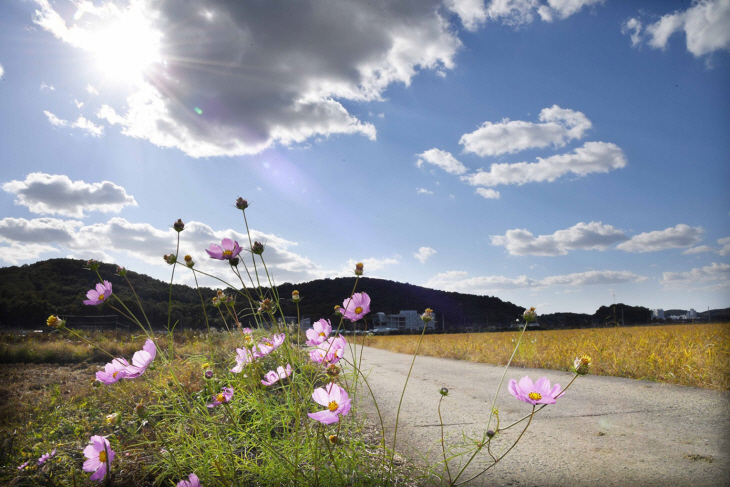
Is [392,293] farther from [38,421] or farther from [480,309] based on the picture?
[480,309]

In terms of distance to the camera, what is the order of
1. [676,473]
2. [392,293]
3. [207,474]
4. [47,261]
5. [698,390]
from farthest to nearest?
[47,261]
[392,293]
[698,390]
[676,473]
[207,474]

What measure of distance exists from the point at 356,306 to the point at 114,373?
2.99 ft

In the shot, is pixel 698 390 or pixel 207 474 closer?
pixel 207 474

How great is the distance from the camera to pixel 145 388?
3.25m

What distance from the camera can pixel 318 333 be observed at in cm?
157

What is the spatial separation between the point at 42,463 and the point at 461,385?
318cm

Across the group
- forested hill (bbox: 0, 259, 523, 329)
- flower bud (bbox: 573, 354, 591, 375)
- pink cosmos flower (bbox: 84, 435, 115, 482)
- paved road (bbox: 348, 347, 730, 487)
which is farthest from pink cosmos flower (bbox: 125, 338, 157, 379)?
forested hill (bbox: 0, 259, 523, 329)

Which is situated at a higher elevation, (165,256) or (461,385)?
(165,256)

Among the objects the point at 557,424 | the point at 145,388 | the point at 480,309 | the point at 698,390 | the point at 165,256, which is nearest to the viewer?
the point at 165,256

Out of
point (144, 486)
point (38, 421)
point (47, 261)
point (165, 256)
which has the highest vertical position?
point (47, 261)

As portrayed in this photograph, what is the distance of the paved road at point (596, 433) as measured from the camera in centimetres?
145

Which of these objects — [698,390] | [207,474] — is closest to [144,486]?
[207,474]

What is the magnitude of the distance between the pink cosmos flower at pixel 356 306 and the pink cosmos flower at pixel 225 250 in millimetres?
443

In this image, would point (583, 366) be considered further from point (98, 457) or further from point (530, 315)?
point (98, 457)
